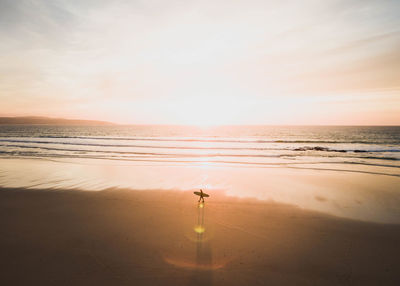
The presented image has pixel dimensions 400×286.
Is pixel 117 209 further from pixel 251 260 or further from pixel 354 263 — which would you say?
pixel 354 263

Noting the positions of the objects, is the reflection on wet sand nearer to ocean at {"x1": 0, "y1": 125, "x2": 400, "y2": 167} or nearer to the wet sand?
the wet sand

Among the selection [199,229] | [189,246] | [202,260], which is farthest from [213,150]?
[202,260]

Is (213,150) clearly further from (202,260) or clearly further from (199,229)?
(202,260)

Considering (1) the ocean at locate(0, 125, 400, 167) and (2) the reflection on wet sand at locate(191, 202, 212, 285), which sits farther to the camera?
(1) the ocean at locate(0, 125, 400, 167)

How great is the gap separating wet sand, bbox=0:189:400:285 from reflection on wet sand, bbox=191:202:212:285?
2 cm

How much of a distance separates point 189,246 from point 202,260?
26.8 inches

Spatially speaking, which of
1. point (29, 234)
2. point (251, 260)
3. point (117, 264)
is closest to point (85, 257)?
point (117, 264)

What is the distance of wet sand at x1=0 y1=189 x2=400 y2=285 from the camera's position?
482 cm

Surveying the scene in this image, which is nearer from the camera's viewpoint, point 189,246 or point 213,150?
point 189,246

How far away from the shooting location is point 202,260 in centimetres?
532

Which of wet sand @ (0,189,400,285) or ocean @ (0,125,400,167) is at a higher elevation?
ocean @ (0,125,400,167)

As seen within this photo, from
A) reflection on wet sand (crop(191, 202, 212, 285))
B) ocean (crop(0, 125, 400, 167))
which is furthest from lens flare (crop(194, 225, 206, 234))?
ocean (crop(0, 125, 400, 167))

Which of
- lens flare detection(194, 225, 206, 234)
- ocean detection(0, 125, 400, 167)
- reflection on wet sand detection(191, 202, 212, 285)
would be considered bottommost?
reflection on wet sand detection(191, 202, 212, 285)

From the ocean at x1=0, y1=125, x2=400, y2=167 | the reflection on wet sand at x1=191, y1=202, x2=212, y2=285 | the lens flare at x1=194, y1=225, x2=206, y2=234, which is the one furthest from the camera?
the ocean at x1=0, y1=125, x2=400, y2=167
